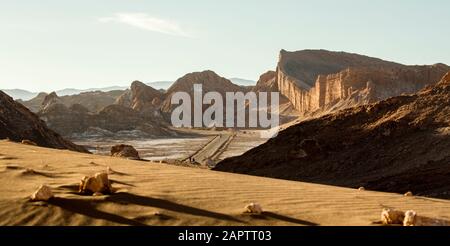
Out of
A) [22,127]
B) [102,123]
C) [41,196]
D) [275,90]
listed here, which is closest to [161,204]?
[41,196]

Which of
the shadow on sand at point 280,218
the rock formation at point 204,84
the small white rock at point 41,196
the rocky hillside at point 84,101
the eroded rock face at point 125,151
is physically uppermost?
the rock formation at point 204,84

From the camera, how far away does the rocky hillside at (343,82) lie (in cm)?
6225

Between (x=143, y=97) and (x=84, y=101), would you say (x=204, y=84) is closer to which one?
(x=143, y=97)

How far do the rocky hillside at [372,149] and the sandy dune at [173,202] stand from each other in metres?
7.54

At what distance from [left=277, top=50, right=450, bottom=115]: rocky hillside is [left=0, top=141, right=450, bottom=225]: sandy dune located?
175ft

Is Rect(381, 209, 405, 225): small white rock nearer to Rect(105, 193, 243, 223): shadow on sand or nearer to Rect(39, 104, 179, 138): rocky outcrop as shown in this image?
Rect(105, 193, 243, 223): shadow on sand

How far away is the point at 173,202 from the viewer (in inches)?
216

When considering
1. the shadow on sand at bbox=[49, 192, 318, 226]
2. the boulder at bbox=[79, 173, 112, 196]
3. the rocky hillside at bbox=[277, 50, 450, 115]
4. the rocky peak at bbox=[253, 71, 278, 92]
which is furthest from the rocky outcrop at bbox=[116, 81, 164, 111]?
the shadow on sand at bbox=[49, 192, 318, 226]

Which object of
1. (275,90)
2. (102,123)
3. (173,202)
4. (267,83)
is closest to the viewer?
(173,202)

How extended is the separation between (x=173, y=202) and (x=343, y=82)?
210ft

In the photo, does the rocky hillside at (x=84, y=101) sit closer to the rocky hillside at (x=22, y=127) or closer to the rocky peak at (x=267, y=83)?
the rocky peak at (x=267, y=83)

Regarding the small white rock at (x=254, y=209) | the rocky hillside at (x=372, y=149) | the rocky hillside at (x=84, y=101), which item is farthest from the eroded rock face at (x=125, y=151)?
the rocky hillside at (x=84, y=101)
